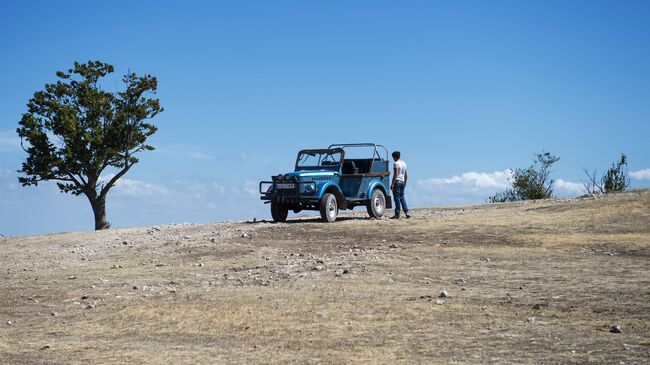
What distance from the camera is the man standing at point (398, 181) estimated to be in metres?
26.7

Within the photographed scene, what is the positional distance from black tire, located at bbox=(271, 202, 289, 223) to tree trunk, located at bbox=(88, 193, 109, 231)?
13.1 meters

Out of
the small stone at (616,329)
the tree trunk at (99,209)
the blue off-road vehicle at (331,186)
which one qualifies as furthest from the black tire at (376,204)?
the small stone at (616,329)

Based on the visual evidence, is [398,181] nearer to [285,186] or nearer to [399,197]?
[399,197]

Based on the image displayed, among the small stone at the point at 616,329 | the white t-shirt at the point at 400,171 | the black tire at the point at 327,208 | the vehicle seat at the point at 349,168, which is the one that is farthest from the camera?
the vehicle seat at the point at 349,168

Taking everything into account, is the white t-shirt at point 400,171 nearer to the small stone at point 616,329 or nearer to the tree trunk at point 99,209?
the tree trunk at point 99,209

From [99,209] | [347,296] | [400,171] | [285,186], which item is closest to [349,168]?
[400,171]

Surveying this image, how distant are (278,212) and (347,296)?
15.1m

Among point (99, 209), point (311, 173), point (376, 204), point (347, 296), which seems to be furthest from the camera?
point (99, 209)

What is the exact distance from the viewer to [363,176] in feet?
88.8

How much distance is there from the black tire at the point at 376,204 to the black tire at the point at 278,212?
9.38 feet

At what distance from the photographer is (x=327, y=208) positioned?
25703 millimetres

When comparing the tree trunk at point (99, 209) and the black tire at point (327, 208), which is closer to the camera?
the black tire at point (327, 208)

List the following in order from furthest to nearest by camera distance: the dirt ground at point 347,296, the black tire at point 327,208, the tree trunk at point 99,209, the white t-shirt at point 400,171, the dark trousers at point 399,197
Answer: the tree trunk at point 99,209, the dark trousers at point 399,197, the white t-shirt at point 400,171, the black tire at point 327,208, the dirt ground at point 347,296

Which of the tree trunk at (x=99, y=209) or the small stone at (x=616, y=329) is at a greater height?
the tree trunk at (x=99, y=209)
